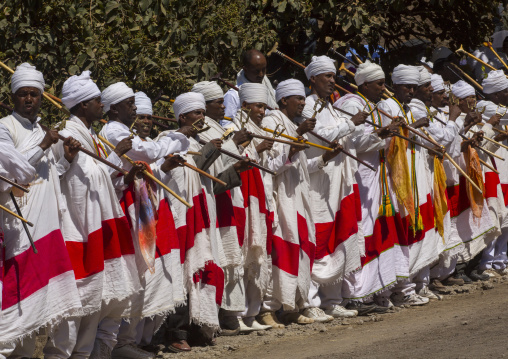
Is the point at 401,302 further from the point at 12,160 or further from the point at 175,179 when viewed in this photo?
the point at 12,160

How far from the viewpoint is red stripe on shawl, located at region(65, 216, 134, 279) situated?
23.4 ft

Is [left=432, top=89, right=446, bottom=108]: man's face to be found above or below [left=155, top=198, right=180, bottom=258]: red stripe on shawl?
above

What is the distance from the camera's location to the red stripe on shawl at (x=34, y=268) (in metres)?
6.63

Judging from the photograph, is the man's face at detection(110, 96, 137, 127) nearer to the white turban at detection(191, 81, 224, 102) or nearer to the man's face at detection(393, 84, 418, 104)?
the white turban at detection(191, 81, 224, 102)

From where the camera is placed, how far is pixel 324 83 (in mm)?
9766

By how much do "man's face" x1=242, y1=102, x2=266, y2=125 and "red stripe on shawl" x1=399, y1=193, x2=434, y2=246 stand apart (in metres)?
2.17

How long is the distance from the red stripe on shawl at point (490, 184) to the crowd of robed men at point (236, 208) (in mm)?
27

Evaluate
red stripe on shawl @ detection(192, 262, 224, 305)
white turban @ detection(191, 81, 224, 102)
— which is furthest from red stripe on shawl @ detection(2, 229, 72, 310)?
white turban @ detection(191, 81, 224, 102)

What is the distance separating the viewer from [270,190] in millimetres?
9055

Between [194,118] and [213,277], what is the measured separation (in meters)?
1.32

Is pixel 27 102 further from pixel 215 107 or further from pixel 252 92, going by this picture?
pixel 252 92

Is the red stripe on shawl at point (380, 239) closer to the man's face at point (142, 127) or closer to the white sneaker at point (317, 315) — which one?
the white sneaker at point (317, 315)

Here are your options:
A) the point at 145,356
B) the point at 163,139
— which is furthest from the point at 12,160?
the point at 145,356

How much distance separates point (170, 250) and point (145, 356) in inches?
33.1
